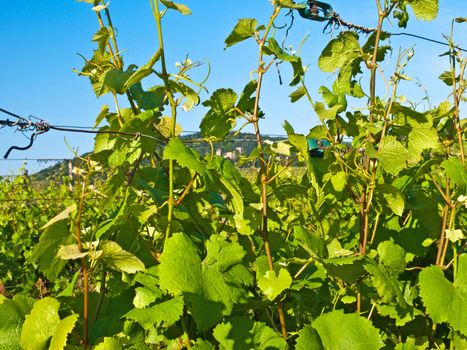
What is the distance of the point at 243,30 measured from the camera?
1.53m

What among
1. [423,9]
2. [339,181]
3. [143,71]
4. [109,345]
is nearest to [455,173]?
[339,181]

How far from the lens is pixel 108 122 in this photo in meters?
1.61

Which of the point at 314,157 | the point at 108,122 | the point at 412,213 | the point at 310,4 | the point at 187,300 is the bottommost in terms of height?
the point at 187,300

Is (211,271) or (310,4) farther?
(310,4)

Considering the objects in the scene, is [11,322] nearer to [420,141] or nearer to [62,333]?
[62,333]

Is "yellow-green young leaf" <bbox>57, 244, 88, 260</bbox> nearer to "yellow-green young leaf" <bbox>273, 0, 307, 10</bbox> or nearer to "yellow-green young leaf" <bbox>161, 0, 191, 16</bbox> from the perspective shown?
"yellow-green young leaf" <bbox>161, 0, 191, 16</bbox>

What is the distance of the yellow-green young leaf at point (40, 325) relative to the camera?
134 cm

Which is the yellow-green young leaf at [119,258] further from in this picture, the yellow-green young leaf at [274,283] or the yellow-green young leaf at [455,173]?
the yellow-green young leaf at [455,173]

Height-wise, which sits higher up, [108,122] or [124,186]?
[108,122]

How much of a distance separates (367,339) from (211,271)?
1.41ft

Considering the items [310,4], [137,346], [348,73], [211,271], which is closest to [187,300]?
[211,271]

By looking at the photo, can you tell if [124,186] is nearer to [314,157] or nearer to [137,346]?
[137,346]

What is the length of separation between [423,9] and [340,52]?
265mm

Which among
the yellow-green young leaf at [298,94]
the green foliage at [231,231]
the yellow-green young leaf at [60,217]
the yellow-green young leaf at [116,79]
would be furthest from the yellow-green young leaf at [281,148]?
the yellow-green young leaf at [60,217]
